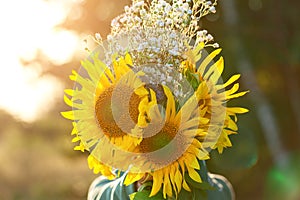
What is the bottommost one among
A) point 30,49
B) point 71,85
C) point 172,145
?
point 172,145

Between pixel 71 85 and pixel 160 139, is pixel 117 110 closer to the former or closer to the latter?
pixel 160 139

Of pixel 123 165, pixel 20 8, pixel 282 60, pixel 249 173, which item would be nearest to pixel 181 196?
pixel 123 165

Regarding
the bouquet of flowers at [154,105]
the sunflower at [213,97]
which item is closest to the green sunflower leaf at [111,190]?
the bouquet of flowers at [154,105]

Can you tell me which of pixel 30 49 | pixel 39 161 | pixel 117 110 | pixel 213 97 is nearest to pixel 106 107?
pixel 117 110

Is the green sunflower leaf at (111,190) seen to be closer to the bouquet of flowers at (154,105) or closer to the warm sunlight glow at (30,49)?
the bouquet of flowers at (154,105)

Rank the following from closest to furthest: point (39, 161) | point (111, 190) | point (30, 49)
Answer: point (111, 190) < point (30, 49) < point (39, 161)

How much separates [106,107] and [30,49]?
12.1ft

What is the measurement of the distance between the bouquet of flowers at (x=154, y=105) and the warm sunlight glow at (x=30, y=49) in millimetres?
3183

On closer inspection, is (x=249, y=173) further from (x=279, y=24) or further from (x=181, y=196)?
(x=181, y=196)

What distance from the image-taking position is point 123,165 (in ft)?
2.78

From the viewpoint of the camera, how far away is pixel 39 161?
16.3 feet

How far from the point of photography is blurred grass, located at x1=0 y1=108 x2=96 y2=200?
188 inches

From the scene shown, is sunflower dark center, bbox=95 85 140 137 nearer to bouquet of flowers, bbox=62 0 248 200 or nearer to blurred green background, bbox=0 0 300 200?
bouquet of flowers, bbox=62 0 248 200

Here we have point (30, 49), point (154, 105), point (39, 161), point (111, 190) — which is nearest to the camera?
point (154, 105)
